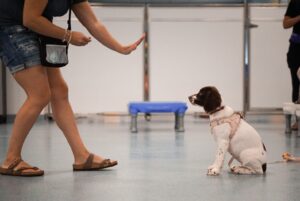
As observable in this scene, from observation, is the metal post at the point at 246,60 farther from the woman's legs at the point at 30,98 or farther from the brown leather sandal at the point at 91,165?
the woman's legs at the point at 30,98

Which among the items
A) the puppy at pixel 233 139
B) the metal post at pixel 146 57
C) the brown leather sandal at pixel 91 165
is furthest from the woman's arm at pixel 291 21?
the brown leather sandal at pixel 91 165

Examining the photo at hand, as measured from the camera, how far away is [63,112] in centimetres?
349

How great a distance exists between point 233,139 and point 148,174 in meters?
0.56

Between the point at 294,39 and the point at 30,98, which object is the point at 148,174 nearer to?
the point at 30,98

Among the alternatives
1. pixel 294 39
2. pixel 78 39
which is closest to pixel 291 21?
pixel 294 39

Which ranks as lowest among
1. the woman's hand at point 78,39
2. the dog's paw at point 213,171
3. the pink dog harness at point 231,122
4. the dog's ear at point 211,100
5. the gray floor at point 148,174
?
the gray floor at point 148,174

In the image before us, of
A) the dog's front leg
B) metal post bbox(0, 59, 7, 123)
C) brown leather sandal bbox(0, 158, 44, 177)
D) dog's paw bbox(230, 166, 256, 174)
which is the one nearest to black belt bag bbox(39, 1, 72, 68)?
brown leather sandal bbox(0, 158, 44, 177)

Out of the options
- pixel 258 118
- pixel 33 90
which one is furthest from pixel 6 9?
pixel 258 118

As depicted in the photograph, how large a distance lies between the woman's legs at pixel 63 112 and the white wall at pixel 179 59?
4336 millimetres

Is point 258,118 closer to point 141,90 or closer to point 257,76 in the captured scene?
point 257,76

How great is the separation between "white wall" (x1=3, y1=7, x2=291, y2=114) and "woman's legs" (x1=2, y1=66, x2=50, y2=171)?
14.8ft

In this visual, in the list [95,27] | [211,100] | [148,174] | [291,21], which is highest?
[291,21]

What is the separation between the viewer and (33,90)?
10.7 feet

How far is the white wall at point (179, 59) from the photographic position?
7812 millimetres
